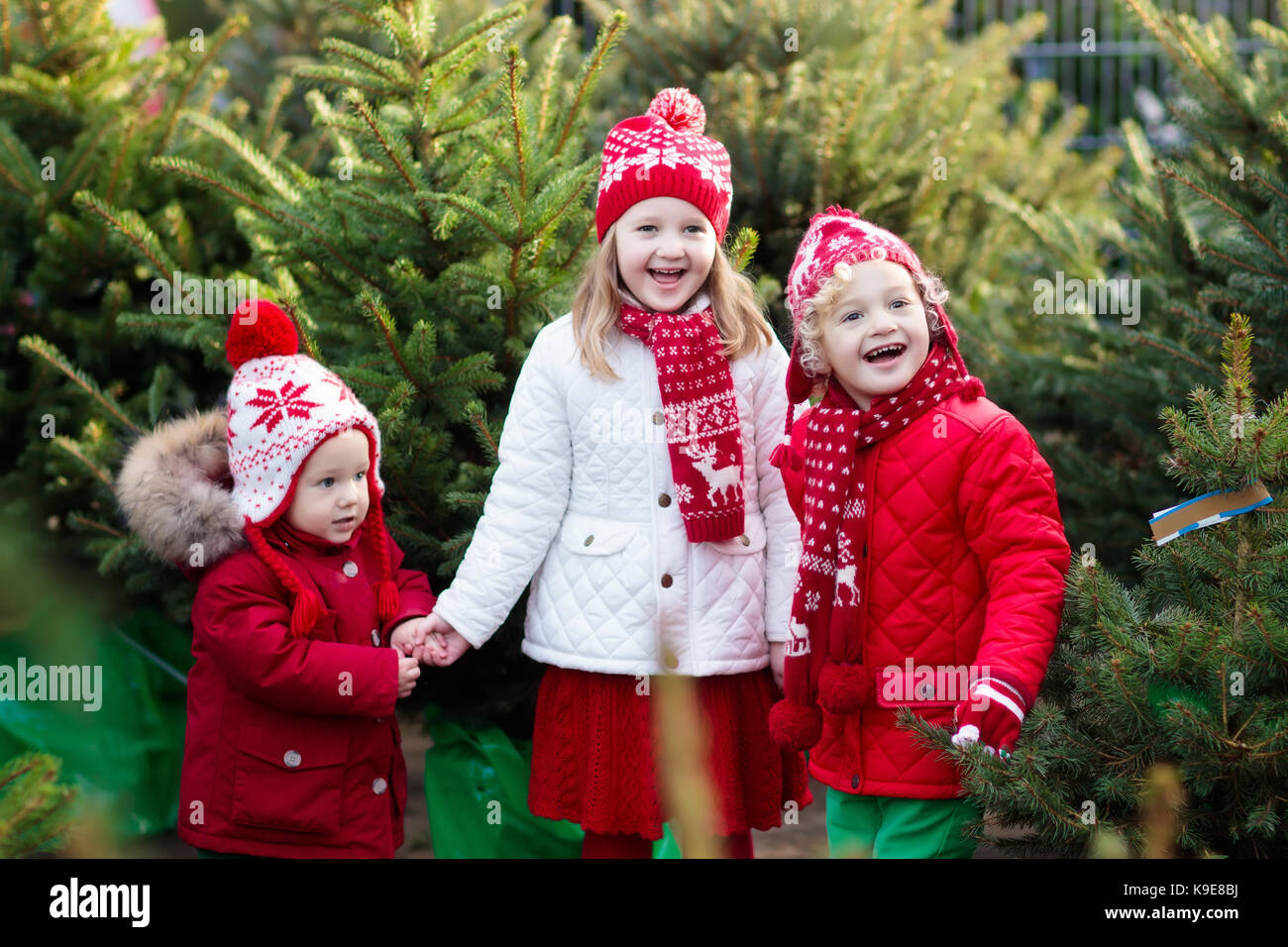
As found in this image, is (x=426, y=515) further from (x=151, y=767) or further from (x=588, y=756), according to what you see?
(x=151, y=767)

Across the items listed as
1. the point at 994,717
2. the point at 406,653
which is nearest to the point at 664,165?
the point at 406,653

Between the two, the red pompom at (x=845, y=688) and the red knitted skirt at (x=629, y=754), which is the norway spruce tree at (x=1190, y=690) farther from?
the red knitted skirt at (x=629, y=754)

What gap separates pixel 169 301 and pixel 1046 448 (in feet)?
10.3

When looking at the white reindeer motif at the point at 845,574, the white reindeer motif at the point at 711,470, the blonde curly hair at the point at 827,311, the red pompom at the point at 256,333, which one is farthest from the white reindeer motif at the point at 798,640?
the red pompom at the point at 256,333

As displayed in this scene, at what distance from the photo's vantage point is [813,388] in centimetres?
304

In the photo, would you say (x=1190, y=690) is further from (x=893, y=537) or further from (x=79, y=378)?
(x=79, y=378)

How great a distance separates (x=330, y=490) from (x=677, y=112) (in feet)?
4.36

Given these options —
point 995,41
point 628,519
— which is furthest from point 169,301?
point 995,41

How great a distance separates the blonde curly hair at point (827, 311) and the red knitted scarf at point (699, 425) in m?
0.28

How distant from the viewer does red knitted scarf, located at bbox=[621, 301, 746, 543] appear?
307 centimetres

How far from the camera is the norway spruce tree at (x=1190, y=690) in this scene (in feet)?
7.43

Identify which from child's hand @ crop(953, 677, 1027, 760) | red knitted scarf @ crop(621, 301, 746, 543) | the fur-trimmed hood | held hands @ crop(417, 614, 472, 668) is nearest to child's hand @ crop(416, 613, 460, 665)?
held hands @ crop(417, 614, 472, 668)

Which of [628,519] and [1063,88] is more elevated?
[1063,88]
